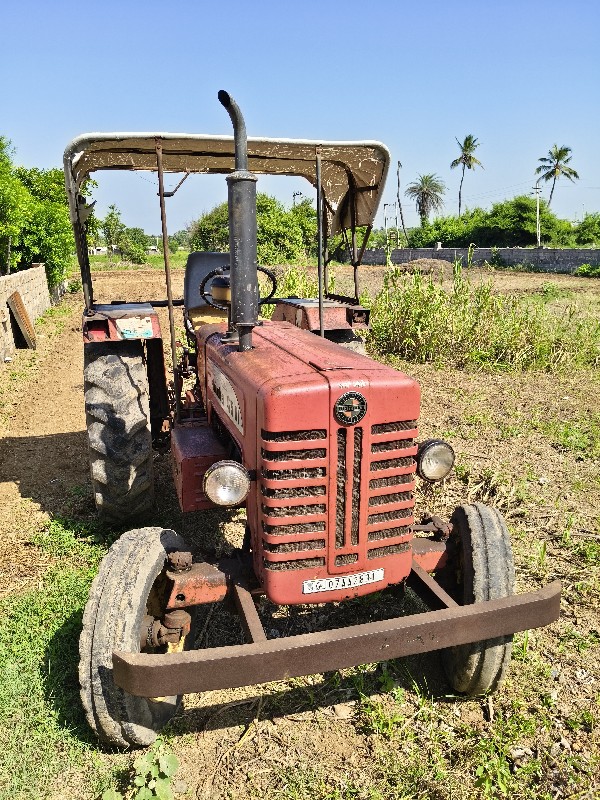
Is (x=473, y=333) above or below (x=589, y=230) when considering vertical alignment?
below

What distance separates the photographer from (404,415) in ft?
7.84

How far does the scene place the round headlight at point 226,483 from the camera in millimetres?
2289

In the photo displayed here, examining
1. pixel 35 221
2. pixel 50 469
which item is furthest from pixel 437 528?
pixel 35 221

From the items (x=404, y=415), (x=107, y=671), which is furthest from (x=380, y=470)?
(x=107, y=671)

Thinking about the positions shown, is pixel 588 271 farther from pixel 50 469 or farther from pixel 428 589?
pixel 428 589

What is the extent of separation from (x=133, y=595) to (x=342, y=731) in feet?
3.54

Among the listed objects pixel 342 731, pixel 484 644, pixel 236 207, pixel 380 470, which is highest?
pixel 236 207

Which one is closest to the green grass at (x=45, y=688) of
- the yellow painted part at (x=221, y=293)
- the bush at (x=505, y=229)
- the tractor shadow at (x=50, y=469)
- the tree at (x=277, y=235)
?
the tractor shadow at (x=50, y=469)

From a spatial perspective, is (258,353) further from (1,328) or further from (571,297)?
(571,297)

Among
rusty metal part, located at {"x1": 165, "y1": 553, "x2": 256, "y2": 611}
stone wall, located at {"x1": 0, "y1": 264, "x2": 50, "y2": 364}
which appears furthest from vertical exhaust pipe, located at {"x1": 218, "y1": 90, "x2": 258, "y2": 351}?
stone wall, located at {"x1": 0, "y1": 264, "x2": 50, "y2": 364}

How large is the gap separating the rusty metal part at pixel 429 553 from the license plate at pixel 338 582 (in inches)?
13.4

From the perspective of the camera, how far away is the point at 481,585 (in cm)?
263

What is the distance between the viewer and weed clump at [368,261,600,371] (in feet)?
26.8

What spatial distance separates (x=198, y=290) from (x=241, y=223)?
301cm
